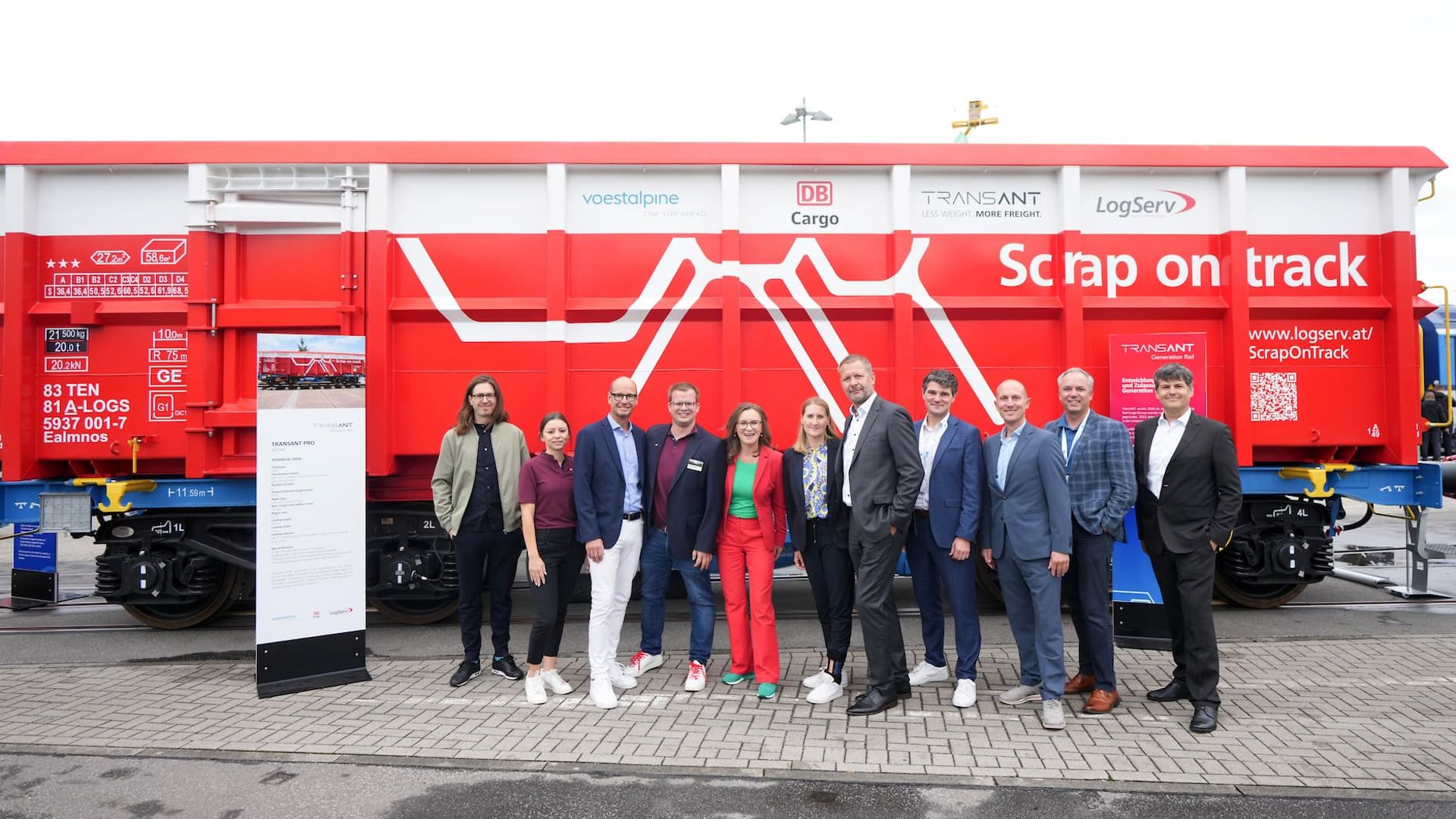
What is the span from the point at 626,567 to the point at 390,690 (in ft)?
5.04

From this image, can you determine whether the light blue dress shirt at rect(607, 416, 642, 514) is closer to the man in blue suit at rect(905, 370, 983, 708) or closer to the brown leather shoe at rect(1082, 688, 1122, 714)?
the man in blue suit at rect(905, 370, 983, 708)

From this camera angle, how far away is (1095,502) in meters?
4.07

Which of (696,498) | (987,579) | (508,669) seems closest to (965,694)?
(696,498)

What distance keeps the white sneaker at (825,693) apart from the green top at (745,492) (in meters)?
0.97

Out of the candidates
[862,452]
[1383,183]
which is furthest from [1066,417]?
[1383,183]

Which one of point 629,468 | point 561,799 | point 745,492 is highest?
point 629,468

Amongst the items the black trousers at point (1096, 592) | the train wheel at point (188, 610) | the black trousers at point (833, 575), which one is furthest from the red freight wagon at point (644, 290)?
the black trousers at point (1096, 592)

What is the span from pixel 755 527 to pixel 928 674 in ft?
4.33

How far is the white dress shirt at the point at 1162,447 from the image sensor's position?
414 cm

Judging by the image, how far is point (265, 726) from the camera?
4.09m

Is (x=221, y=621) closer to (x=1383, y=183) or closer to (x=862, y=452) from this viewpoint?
(x=862, y=452)

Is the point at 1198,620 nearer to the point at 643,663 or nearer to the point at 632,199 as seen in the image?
the point at 643,663

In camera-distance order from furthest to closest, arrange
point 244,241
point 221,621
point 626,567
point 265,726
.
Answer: point 221,621 → point 244,241 → point 626,567 → point 265,726

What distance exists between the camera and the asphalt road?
3.14m
